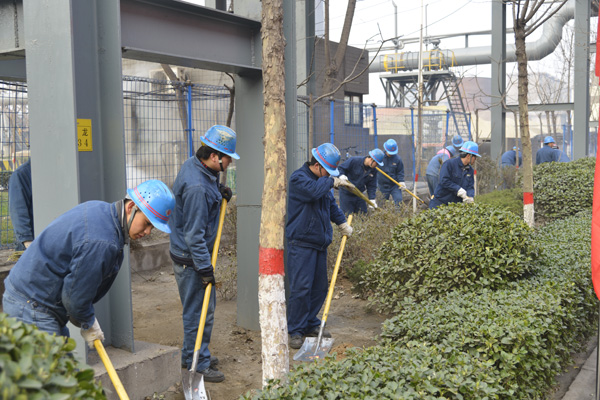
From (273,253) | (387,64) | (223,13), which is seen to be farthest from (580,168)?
(387,64)

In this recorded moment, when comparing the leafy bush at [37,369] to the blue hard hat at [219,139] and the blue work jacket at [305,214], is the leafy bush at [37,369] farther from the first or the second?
the blue work jacket at [305,214]

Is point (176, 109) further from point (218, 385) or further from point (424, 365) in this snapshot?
point (424, 365)

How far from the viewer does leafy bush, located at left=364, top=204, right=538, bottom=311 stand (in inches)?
199

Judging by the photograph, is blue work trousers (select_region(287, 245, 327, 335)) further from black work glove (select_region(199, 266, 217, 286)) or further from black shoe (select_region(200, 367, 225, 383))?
black work glove (select_region(199, 266, 217, 286))

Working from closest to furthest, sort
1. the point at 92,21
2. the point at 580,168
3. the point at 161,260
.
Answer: the point at 92,21
the point at 161,260
the point at 580,168

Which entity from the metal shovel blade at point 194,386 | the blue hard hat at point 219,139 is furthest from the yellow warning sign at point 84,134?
the metal shovel blade at point 194,386

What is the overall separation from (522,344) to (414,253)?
6.33ft

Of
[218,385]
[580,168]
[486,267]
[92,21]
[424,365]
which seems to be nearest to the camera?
[424,365]

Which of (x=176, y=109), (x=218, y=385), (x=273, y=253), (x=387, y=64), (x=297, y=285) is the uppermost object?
(x=387, y=64)

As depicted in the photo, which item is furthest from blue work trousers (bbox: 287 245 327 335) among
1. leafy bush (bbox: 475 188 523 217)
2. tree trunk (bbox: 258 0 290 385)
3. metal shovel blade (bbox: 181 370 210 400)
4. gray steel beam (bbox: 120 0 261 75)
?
leafy bush (bbox: 475 188 523 217)

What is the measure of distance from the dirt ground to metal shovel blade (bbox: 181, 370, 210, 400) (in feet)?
0.65

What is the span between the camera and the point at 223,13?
517 cm

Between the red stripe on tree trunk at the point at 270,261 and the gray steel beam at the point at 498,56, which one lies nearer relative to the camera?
the red stripe on tree trunk at the point at 270,261

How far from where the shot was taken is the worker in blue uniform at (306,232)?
18.3 ft
